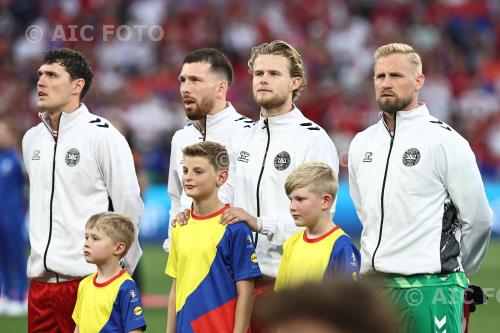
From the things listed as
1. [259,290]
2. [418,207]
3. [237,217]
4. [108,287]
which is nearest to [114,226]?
[108,287]

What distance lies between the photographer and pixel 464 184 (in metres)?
6.08

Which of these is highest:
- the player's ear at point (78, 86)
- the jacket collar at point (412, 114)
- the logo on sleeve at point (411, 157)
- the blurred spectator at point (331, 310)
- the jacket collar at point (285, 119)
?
the player's ear at point (78, 86)

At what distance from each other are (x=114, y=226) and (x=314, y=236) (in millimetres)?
1246

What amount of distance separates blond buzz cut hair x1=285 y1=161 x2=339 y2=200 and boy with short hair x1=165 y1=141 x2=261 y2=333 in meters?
0.39

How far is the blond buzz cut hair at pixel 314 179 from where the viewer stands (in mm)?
5965

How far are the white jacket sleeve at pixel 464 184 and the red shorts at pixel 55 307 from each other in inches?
94.7

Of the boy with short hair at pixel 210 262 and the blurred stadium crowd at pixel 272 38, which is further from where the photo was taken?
the blurred stadium crowd at pixel 272 38

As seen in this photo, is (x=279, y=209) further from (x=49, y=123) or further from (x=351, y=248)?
(x=49, y=123)

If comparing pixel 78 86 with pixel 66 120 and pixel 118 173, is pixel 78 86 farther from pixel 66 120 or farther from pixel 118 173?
pixel 118 173

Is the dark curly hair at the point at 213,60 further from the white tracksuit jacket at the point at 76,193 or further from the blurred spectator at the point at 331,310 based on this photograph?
the blurred spectator at the point at 331,310

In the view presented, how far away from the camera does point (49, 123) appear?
714cm

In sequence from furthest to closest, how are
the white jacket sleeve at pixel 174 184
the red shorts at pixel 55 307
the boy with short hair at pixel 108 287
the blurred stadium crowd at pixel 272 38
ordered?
the blurred stadium crowd at pixel 272 38, the white jacket sleeve at pixel 174 184, the red shorts at pixel 55 307, the boy with short hair at pixel 108 287

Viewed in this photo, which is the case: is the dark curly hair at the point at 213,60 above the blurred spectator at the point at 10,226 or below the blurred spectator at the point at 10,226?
above

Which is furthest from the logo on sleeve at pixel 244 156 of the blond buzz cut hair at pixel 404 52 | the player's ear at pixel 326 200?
the blond buzz cut hair at pixel 404 52
